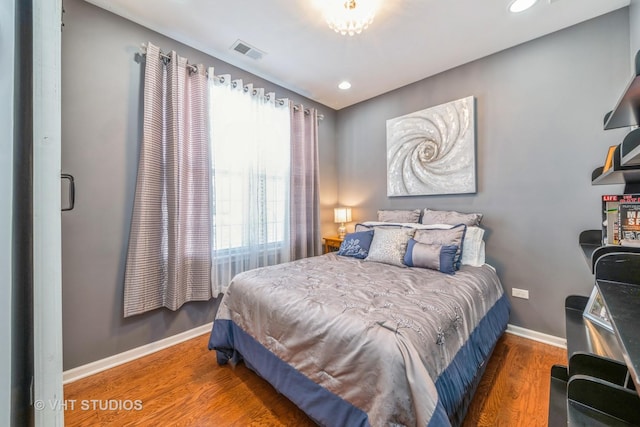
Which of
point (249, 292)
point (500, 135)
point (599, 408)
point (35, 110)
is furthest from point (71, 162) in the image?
point (500, 135)

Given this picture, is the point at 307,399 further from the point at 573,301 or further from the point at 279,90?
the point at 279,90

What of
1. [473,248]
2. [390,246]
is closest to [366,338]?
[390,246]

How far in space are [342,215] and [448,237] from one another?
1.60 meters

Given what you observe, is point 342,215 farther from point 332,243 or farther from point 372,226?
point 372,226

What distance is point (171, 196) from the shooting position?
2156mm

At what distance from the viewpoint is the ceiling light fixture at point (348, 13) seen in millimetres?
1815

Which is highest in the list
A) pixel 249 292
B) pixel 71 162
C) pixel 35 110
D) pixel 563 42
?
pixel 563 42

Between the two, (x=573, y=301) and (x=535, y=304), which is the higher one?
(x=573, y=301)

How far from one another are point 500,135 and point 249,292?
269 centimetres

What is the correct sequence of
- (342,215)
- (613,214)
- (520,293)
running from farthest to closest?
(342,215) → (520,293) → (613,214)

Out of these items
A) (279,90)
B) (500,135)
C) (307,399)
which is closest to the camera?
(307,399)

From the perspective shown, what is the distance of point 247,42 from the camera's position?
2.31 m

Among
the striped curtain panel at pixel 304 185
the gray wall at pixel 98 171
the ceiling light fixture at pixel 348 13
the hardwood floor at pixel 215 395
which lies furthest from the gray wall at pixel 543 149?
the gray wall at pixel 98 171

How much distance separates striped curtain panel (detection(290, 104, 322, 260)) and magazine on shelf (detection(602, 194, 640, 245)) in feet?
8.35
